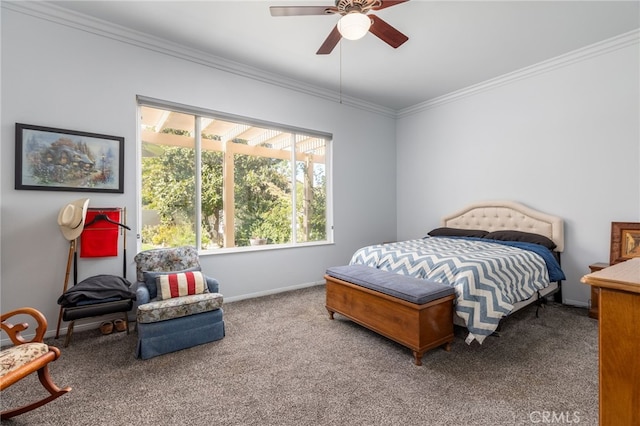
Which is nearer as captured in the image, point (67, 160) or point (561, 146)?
point (67, 160)

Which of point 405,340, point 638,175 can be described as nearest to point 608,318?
point 405,340

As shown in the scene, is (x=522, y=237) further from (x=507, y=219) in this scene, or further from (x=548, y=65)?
(x=548, y=65)

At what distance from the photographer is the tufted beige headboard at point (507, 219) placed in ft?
11.9

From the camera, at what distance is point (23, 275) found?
263cm

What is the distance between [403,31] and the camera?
3.08 meters

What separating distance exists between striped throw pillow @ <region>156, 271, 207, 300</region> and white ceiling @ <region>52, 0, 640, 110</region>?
2.51 meters

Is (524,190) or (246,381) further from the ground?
(524,190)

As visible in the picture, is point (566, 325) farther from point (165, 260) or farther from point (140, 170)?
point (140, 170)

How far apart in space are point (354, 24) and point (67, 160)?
2.88 meters

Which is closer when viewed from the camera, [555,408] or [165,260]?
[555,408]

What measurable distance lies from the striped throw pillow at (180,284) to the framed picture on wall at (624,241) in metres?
4.32

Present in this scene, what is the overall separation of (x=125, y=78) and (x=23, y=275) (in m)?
2.12

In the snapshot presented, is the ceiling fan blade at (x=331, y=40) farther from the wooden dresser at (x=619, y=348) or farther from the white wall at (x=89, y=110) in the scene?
the wooden dresser at (x=619, y=348)

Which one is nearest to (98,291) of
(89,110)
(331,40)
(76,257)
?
(76,257)
